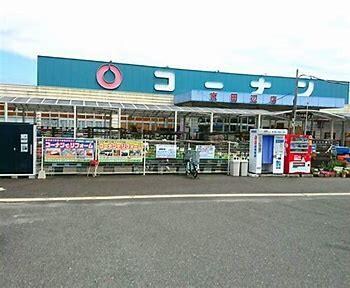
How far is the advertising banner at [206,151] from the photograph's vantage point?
47.6 ft

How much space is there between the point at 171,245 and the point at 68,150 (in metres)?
8.56

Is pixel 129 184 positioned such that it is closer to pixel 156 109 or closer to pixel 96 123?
pixel 156 109

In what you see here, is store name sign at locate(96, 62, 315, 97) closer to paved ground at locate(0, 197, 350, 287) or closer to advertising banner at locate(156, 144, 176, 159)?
advertising banner at locate(156, 144, 176, 159)

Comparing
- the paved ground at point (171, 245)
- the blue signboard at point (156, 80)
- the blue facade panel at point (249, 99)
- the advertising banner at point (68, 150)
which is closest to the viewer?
the paved ground at point (171, 245)

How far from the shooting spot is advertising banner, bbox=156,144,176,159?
14070mm

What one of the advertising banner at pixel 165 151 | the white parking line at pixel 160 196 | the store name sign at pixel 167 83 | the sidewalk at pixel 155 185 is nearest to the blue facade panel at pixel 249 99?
the store name sign at pixel 167 83

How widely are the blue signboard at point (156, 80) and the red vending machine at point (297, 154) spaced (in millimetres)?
14763

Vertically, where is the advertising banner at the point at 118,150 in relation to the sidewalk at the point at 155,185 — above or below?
above

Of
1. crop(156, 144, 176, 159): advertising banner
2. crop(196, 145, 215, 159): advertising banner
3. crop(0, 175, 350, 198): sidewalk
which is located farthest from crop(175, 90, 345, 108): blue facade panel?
crop(0, 175, 350, 198): sidewalk

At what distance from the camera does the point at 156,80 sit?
115 ft

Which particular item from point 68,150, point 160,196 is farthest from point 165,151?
point 160,196

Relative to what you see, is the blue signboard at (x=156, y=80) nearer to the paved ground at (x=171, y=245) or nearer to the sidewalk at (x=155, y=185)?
the sidewalk at (x=155, y=185)

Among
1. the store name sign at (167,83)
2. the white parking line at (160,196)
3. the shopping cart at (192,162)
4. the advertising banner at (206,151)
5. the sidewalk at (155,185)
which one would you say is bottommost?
the white parking line at (160,196)

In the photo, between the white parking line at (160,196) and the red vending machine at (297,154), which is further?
the red vending machine at (297,154)
